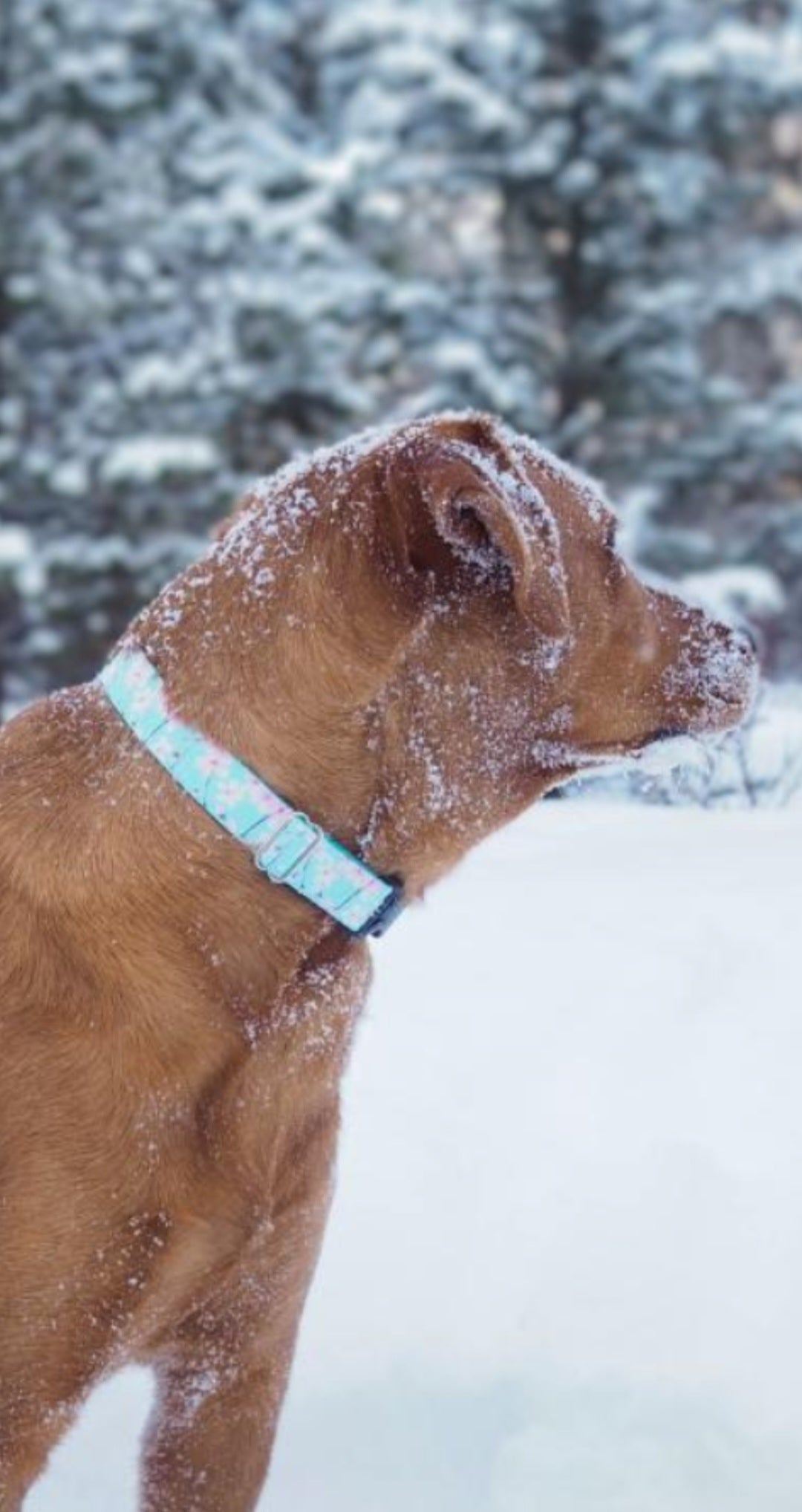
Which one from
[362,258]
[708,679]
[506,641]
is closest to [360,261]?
[362,258]

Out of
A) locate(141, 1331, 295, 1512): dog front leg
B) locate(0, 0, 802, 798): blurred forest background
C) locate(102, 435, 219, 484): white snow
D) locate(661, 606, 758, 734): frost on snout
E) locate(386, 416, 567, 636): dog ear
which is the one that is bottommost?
locate(141, 1331, 295, 1512): dog front leg

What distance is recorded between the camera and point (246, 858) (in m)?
1.99

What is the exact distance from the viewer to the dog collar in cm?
196

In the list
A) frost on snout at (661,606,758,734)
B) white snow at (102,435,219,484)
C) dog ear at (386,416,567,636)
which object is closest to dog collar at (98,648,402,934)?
dog ear at (386,416,567,636)

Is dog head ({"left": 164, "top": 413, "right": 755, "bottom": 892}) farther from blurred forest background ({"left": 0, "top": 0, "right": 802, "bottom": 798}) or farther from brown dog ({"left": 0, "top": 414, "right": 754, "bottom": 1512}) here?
blurred forest background ({"left": 0, "top": 0, "right": 802, "bottom": 798})

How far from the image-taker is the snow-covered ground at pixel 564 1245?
2.56m

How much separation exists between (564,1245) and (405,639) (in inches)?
47.5

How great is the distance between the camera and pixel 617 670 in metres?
A: 2.18

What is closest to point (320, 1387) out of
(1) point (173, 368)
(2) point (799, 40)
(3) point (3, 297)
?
(1) point (173, 368)

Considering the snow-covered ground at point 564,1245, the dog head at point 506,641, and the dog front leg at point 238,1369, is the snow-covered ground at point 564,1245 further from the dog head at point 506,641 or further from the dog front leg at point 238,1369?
the dog head at point 506,641

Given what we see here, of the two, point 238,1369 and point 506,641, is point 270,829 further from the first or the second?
point 238,1369

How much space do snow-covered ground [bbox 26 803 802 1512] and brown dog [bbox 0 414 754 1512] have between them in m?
0.61

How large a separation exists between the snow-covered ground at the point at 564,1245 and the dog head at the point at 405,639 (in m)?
0.92

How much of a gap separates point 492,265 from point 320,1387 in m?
13.5
